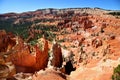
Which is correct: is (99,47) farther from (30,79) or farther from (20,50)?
(30,79)

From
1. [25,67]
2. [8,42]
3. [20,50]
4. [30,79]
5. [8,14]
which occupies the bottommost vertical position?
[30,79]

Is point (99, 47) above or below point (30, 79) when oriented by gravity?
above

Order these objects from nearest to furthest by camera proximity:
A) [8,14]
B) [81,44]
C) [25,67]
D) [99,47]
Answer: [25,67], [99,47], [81,44], [8,14]

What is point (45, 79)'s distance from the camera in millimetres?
25125

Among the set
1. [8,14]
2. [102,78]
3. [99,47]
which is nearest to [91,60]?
[99,47]

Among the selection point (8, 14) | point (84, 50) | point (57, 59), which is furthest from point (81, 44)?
point (8, 14)

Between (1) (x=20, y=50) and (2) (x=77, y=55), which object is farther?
(2) (x=77, y=55)

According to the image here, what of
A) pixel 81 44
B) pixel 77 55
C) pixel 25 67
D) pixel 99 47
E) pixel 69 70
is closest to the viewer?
pixel 25 67

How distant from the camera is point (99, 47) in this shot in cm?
4569

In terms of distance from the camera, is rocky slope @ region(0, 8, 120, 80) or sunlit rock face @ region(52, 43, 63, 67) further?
sunlit rock face @ region(52, 43, 63, 67)

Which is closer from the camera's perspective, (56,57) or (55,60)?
(55,60)

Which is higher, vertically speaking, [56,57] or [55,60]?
[56,57]

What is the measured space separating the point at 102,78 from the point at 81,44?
27.9 meters

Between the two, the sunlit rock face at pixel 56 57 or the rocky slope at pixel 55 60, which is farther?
the sunlit rock face at pixel 56 57
